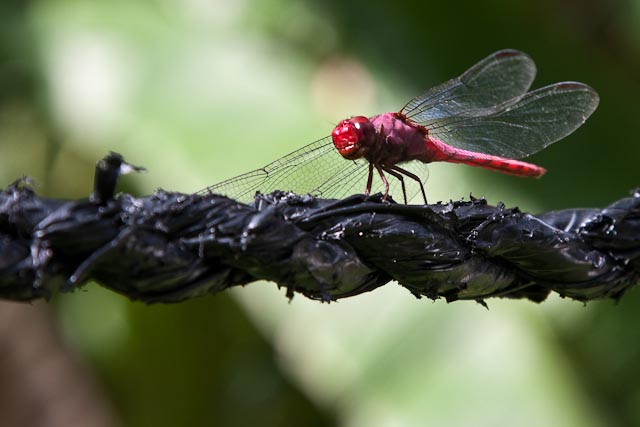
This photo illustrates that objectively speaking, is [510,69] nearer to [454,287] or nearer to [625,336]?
[625,336]

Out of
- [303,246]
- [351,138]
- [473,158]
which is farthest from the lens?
[473,158]

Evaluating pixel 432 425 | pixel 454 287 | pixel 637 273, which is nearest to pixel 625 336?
pixel 432 425

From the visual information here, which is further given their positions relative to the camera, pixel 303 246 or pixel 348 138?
pixel 348 138

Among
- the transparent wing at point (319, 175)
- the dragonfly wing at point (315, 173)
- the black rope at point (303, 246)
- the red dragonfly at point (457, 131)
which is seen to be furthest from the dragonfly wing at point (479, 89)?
the black rope at point (303, 246)

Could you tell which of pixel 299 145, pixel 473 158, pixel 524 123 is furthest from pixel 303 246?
Answer: pixel 299 145

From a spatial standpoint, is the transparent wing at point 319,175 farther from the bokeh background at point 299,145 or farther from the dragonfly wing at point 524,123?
the bokeh background at point 299,145

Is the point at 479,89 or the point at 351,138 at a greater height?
the point at 479,89

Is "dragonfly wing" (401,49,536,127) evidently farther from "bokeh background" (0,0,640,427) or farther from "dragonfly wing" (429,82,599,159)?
"bokeh background" (0,0,640,427)

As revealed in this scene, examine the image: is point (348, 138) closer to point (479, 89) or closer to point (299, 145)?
point (479, 89)

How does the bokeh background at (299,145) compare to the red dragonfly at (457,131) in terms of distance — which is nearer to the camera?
the red dragonfly at (457,131)
